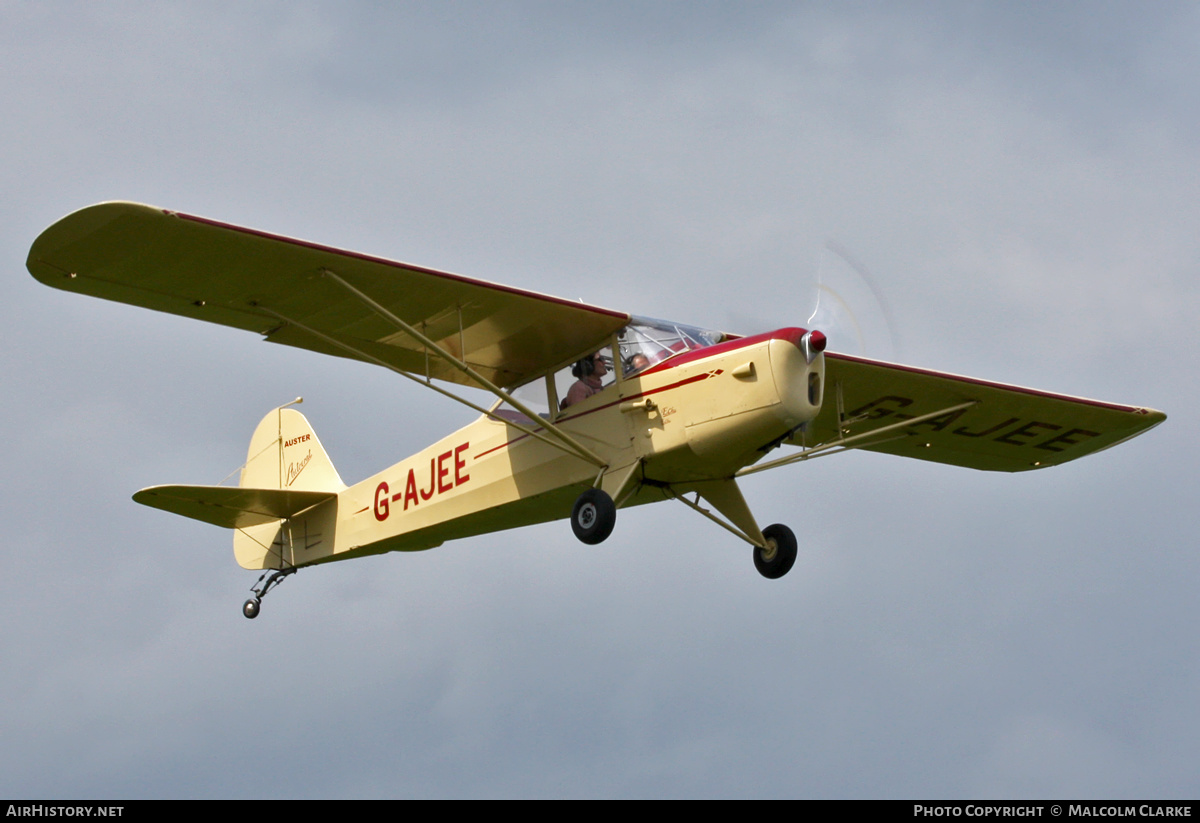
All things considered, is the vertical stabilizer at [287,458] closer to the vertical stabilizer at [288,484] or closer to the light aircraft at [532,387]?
the vertical stabilizer at [288,484]

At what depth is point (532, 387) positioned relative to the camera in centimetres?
1499

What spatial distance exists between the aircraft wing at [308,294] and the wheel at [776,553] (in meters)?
2.49

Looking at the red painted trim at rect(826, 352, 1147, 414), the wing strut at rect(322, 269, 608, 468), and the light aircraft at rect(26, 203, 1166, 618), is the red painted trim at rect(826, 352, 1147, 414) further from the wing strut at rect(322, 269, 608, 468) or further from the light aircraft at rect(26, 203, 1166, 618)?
the wing strut at rect(322, 269, 608, 468)

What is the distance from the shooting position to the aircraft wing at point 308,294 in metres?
12.7

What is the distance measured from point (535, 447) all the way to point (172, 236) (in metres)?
3.86

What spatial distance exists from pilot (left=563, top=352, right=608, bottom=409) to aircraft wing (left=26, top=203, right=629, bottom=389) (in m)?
0.11

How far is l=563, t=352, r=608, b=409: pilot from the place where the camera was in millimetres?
14433

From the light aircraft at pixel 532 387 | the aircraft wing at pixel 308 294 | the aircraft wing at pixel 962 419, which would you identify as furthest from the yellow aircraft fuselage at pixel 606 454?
the aircraft wing at pixel 962 419

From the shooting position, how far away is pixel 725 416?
13336mm

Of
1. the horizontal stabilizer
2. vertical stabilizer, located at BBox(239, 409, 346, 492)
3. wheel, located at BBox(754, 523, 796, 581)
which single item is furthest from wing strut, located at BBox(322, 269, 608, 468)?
vertical stabilizer, located at BBox(239, 409, 346, 492)

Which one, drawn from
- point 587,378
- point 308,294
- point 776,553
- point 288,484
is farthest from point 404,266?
point 288,484

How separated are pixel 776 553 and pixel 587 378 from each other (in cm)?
245
